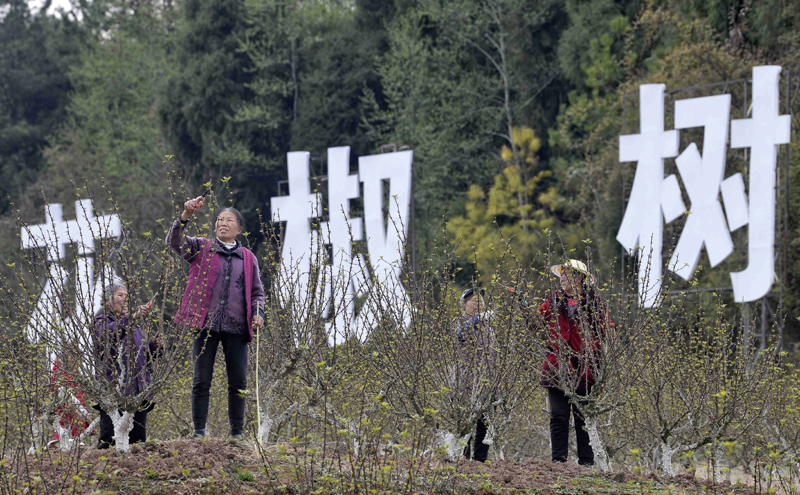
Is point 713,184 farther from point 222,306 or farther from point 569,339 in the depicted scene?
point 222,306

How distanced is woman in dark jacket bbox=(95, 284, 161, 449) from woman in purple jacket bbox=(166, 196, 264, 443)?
0.84 ft

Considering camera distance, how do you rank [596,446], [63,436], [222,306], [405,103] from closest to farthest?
[222,306]
[596,446]
[63,436]
[405,103]

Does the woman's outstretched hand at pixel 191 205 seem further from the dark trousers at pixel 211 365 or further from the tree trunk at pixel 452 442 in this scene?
the tree trunk at pixel 452 442

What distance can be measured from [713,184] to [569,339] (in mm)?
7564

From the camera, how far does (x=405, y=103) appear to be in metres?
26.6

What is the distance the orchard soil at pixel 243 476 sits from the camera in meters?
4.51

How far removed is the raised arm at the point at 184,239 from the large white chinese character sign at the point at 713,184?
764 centimetres

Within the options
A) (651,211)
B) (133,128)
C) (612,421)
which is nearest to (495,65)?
(133,128)

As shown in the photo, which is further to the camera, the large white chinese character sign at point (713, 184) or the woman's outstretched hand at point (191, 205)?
the large white chinese character sign at point (713, 184)

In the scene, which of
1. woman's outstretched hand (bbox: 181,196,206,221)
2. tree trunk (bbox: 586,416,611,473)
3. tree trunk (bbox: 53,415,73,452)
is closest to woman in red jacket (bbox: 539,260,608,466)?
tree trunk (bbox: 586,416,611,473)

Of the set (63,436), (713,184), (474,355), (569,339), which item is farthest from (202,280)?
(713,184)

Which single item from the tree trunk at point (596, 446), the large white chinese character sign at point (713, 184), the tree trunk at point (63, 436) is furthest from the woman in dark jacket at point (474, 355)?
the large white chinese character sign at point (713, 184)

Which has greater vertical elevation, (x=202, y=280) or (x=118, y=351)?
(x=202, y=280)

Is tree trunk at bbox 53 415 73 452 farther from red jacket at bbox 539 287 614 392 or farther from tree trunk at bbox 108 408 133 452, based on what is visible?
red jacket at bbox 539 287 614 392
